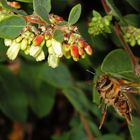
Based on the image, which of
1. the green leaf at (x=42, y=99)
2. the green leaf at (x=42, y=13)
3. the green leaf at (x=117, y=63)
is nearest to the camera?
the green leaf at (x=42, y=13)

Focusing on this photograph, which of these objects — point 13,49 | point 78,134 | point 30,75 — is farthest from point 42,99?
point 13,49

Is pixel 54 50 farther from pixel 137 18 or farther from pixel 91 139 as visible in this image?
pixel 91 139

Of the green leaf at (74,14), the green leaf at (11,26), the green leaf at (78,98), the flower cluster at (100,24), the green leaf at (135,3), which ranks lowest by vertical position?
the green leaf at (78,98)

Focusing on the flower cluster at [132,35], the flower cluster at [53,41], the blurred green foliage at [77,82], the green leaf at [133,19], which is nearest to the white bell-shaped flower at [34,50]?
the flower cluster at [53,41]

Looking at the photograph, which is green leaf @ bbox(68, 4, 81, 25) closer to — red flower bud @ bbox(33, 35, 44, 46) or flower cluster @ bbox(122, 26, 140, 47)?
red flower bud @ bbox(33, 35, 44, 46)

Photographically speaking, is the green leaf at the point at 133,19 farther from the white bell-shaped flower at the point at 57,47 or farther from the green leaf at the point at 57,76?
the green leaf at the point at 57,76

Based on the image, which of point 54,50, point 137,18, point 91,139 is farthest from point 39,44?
point 91,139

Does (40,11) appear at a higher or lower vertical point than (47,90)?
higher

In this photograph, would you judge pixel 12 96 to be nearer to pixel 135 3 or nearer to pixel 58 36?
pixel 135 3
